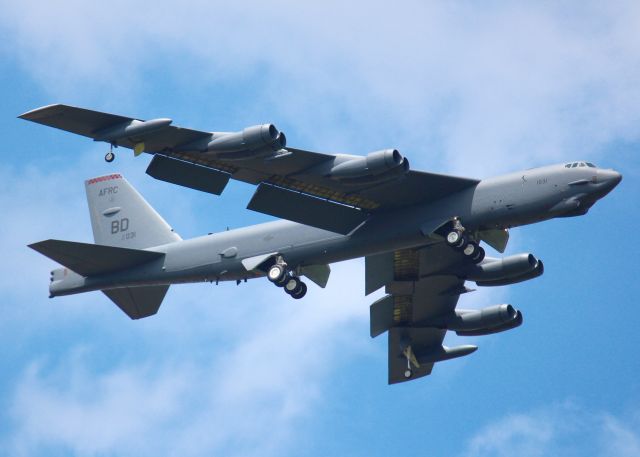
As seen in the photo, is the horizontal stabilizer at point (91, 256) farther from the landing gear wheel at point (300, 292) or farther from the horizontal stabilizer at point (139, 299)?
the landing gear wheel at point (300, 292)

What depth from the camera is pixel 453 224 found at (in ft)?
144

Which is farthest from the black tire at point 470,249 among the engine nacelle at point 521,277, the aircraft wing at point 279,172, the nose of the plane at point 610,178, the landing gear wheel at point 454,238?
the engine nacelle at point 521,277

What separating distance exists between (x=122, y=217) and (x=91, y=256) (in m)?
4.77

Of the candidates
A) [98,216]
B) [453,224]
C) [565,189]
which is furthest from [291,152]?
[98,216]

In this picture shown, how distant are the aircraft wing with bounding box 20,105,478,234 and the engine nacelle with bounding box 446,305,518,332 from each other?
9280 mm

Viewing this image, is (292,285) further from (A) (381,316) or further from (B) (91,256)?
(B) (91,256)

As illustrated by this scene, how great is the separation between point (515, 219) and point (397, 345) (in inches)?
490

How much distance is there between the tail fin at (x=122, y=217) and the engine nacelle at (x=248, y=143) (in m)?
10.0

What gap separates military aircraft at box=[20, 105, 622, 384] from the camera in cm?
4234

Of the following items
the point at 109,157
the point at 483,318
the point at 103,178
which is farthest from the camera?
the point at 103,178

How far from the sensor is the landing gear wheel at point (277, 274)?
46.2 meters

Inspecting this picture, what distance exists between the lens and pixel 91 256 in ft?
159

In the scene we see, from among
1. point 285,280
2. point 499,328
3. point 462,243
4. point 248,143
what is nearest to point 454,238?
point 462,243

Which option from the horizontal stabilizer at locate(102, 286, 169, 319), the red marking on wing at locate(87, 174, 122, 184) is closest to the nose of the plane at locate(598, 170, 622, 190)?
the horizontal stabilizer at locate(102, 286, 169, 319)
